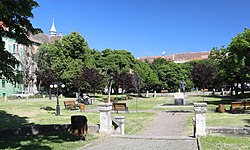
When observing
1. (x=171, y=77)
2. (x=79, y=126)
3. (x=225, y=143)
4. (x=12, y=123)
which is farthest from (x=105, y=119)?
(x=171, y=77)

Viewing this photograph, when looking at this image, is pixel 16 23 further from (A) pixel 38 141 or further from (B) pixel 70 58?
(B) pixel 70 58

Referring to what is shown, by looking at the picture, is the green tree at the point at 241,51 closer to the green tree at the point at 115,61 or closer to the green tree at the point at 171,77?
the green tree at the point at 171,77

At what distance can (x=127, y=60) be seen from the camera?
6950 centimetres

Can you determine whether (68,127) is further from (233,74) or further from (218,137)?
(233,74)

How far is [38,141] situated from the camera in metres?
10.7

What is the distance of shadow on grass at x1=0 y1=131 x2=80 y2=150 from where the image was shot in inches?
383

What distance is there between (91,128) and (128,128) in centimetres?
344

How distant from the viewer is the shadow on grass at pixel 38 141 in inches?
383

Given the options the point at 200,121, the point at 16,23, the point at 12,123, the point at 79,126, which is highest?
the point at 16,23

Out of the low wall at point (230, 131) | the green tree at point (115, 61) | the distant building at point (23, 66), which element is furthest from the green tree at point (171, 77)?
the low wall at point (230, 131)

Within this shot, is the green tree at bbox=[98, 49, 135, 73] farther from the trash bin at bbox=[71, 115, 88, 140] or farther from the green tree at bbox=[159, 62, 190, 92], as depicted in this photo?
the trash bin at bbox=[71, 115, 88, 140]

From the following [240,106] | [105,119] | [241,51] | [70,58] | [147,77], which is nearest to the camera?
[105,119]

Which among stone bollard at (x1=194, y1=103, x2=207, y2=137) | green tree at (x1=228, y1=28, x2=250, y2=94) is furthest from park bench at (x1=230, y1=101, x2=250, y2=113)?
stone bollard at (x1=194, y1=103, x2=207, y2=137)

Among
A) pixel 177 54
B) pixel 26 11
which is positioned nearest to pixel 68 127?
pixel 26 11
